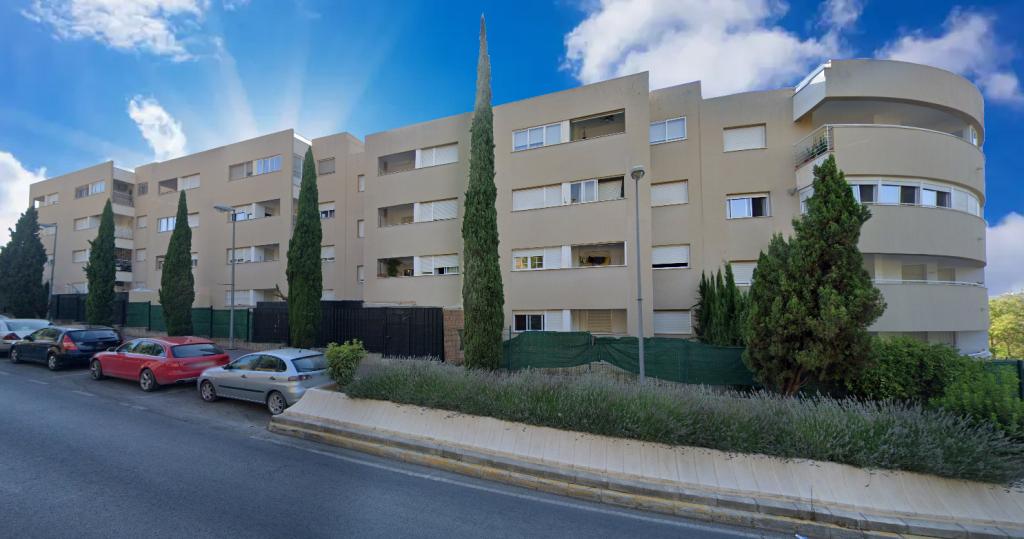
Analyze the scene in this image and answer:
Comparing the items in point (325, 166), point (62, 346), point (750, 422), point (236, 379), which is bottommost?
point (236, 379)

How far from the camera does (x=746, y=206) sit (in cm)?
1551

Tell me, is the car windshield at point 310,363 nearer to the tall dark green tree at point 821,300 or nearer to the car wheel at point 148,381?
the car wheel at point 148,381

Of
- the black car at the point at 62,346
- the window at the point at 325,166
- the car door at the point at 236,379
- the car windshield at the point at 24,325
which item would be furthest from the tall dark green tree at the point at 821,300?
the car windshield at the point at 24,325

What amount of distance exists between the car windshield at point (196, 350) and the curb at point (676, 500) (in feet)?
24.7

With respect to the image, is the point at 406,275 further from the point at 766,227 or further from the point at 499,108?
the point at 766,227

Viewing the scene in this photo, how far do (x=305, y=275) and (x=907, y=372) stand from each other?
59.5 ft

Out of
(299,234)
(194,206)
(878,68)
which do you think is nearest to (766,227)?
(878,68)

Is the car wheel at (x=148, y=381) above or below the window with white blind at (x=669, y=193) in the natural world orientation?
below

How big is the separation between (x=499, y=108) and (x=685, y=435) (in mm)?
15335

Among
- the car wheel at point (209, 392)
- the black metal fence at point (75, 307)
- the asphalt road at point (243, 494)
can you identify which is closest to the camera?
the asphalt road at point (243, 494)

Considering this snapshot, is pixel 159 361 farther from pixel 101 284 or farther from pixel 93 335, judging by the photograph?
pixel 101 284

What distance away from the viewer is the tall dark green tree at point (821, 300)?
755cm

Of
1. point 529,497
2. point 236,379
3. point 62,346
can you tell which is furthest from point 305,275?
point 529,497

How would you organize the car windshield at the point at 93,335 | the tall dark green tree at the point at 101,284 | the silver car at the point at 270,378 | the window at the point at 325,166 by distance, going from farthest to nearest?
the tall dark green tree at the point at 101,284 < the window at the point at 325,166 < the car windshield at the point at 93,335 < the silver car at the point at 270,378
